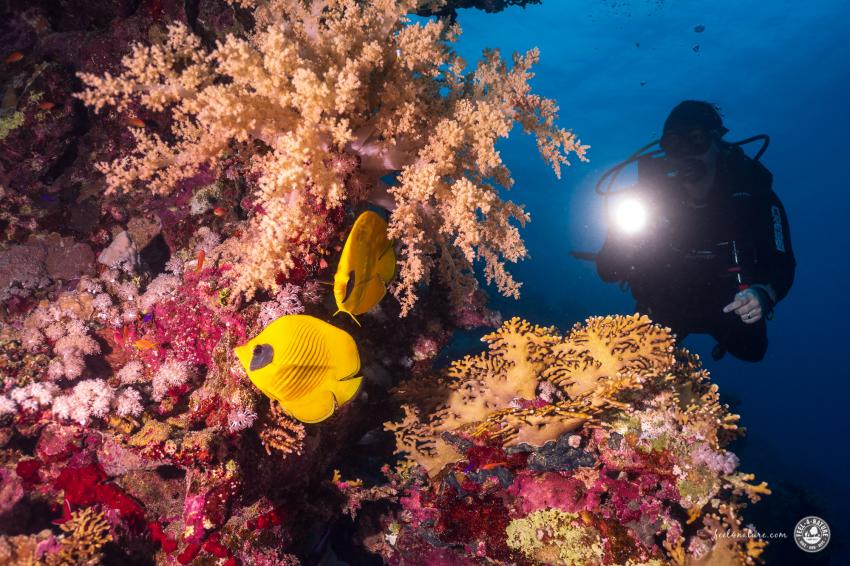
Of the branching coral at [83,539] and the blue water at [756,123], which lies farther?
the blue water at [756,123]

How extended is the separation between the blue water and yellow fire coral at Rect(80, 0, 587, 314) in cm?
1381

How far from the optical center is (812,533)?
13.7ft

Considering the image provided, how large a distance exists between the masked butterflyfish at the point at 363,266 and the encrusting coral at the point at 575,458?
1.23 meters

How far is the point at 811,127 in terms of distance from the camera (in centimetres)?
3622

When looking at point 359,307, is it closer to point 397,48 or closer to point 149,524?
point 397,48

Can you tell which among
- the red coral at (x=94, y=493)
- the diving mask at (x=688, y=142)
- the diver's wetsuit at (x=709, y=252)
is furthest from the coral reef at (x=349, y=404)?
the diving mask at (x=688, y=142)

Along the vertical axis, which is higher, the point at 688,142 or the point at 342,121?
the point at 688,142

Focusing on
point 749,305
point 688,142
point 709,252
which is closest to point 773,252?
point 709,252

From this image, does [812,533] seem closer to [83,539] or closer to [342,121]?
[342,121]

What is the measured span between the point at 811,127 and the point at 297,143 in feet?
172

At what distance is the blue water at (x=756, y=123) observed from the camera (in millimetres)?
28656

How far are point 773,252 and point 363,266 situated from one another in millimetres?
6122

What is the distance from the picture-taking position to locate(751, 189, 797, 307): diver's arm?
17.3ft

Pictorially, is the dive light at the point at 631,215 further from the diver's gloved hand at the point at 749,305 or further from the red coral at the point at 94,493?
the red coral at the point at 94,493
